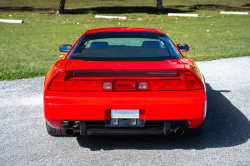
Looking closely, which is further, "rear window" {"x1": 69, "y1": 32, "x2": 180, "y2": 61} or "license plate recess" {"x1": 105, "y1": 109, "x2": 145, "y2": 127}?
"rear window" {"x1": 69, "y1": 32, "x2": 180, "y2": 61}

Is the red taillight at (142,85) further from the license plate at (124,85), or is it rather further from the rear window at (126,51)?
the rear window at (126,51)

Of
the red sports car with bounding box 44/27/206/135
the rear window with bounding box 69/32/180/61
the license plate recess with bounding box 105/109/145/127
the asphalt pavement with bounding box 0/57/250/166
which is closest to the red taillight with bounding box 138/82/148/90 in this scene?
the red sports car with bounding box 44/27/206/135

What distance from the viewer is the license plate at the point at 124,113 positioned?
10.2ft

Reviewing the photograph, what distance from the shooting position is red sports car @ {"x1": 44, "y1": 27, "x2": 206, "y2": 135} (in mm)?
3062

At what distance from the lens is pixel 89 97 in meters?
3.07

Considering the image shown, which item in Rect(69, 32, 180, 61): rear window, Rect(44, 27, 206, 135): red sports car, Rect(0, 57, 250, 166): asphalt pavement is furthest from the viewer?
Rect(69, 32, 180, 61): rear window

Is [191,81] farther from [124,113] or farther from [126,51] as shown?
[126,51]

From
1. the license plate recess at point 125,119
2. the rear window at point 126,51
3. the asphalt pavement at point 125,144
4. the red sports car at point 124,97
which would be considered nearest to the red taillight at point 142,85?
the red sports car at point 124,97

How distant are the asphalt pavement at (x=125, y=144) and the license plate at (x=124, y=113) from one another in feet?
1.58

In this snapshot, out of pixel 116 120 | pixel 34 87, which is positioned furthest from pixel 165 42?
pixel 34 87

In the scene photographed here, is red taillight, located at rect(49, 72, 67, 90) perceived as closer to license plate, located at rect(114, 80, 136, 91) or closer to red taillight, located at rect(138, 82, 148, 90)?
license plate, located at rect(114, 80, 136, 91)

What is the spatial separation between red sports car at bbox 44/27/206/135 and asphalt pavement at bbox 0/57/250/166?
311mm

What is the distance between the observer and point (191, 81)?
10.4 feet

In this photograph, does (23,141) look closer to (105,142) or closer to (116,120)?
(105,142)
